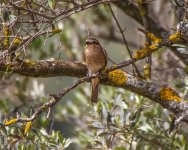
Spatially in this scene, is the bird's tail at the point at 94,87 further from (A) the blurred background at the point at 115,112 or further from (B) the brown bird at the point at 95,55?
(A) the blurred background at the point at 115,112

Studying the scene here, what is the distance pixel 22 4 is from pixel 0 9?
0.15 metres

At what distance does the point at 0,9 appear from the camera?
3.67 metres

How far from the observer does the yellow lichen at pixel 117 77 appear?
12.9ft

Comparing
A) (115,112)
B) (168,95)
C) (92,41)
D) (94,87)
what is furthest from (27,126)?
(115,112)

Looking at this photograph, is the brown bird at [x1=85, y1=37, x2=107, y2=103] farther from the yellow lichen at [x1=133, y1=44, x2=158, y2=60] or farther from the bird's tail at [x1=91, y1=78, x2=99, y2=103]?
the yellow lichen at [x1=133, y1=44, x2=158, y2=60]

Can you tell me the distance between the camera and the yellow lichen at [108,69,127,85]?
3932mm

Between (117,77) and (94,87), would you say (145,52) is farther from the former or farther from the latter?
(94,87)

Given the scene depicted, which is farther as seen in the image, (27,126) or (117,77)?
(117,77)

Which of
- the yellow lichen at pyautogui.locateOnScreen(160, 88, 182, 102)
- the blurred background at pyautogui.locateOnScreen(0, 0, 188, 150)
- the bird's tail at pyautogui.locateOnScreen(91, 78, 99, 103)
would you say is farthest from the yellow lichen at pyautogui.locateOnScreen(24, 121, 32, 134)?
the yellow lichen at pyautogui.locateOnScreen(160, 88, 182, 102)

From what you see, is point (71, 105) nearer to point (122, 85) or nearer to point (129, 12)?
point (129, 12)

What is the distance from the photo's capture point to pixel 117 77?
3932 mm

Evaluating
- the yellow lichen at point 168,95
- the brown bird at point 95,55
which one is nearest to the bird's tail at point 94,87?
the brown bird at point 95,55

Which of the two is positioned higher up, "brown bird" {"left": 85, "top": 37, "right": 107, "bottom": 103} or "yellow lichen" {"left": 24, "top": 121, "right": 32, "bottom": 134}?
"brown bird" {"left": 85, "top": 37, "right": 107, "bottom": 103}

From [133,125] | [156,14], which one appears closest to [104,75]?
[133,125]
